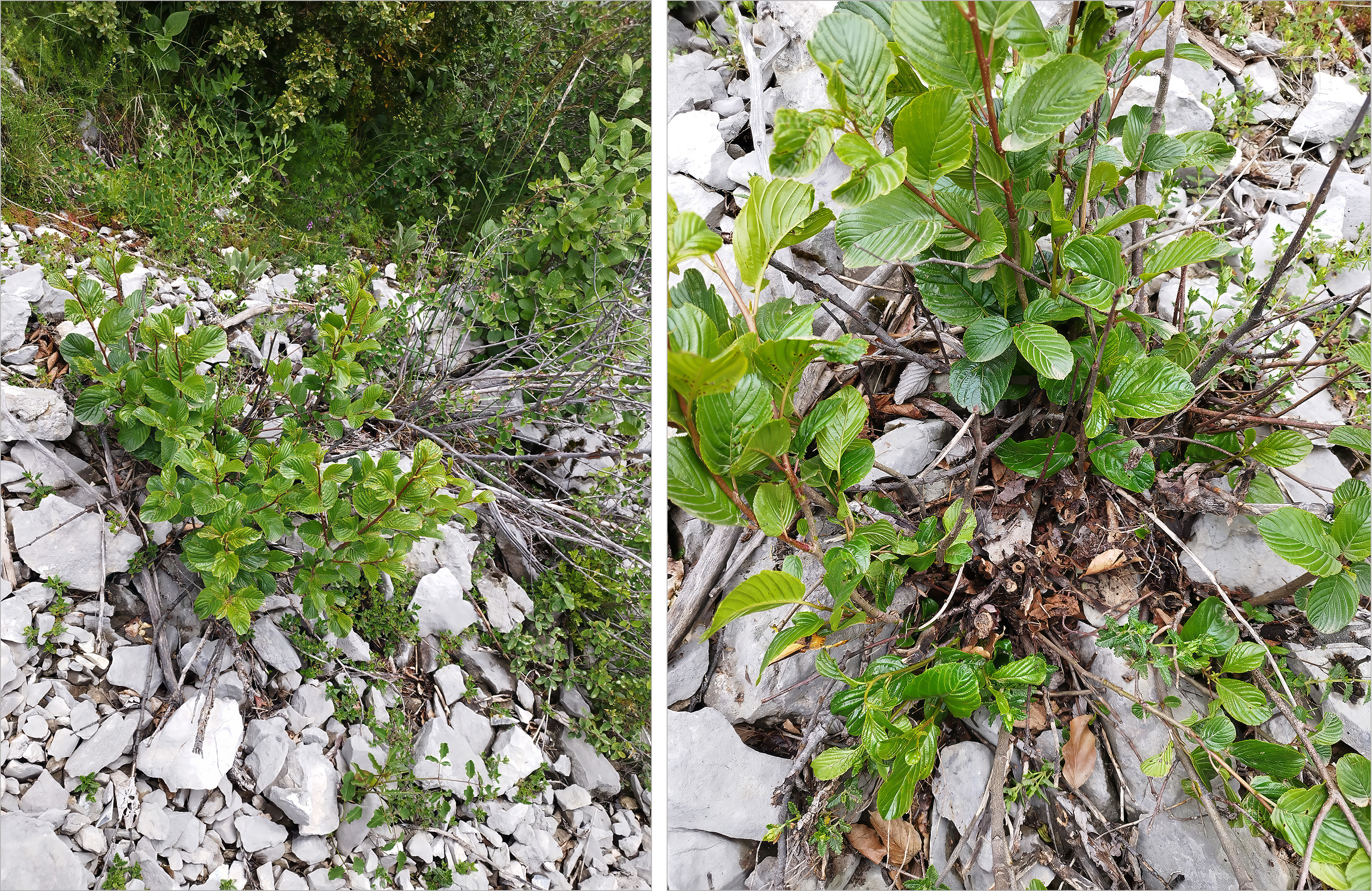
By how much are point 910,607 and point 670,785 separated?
1.09 feet

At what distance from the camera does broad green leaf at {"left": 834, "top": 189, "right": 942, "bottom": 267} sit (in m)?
0.64

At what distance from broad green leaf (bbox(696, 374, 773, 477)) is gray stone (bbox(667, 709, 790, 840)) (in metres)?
0.37

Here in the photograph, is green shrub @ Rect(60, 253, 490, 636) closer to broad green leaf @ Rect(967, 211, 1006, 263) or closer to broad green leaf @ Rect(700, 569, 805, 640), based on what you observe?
broad green leaf @ Rect(700, 569, 805, 640)

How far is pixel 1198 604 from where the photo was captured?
2.65 feet

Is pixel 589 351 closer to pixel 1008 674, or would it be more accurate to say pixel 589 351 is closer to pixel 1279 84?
pixel 1008 674

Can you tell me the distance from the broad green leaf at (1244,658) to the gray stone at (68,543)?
1.27m

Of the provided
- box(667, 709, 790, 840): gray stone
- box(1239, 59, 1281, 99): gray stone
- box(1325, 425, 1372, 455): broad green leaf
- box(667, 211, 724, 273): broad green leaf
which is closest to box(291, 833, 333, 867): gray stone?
box(667, 709, 790, 840): gray stone

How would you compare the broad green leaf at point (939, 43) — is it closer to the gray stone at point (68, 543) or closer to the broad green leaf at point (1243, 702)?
the broad green leaf at point (1243, 702)

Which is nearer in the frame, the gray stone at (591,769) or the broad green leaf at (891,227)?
the broad green leaf at (891,227)

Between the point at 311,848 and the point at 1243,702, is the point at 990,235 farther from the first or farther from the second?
the point at 311,848

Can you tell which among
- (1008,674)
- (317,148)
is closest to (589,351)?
(317,148)

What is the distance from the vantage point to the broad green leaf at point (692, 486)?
2.19ft

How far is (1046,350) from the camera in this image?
686 mm

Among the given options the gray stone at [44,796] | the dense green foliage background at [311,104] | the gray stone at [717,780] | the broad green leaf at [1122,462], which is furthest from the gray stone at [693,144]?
the gray stone at [44,796]
